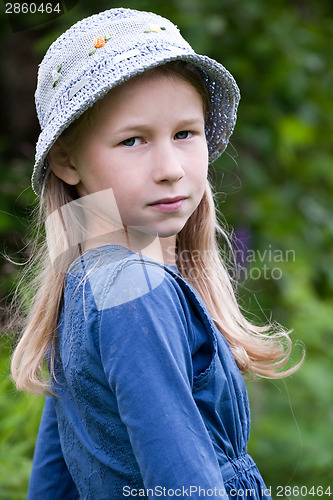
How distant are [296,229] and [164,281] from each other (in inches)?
102

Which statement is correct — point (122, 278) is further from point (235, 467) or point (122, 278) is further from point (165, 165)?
point (235, 467)

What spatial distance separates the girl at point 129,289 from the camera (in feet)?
3.72

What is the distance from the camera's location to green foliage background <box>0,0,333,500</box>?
3.27 metres

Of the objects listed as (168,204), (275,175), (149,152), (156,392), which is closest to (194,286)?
(168,204)

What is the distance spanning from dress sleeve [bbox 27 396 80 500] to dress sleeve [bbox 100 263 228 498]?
23.0 inches

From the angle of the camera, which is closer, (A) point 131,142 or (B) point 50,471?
(A) point 131,142

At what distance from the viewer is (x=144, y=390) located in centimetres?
112

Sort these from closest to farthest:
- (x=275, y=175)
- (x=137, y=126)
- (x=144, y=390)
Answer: (x=144, y=390)
(x=137, y=126)
(x=275, y=175)

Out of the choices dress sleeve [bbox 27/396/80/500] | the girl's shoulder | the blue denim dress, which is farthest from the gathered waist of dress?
dress sleeve [bbox 27/396/80/500]

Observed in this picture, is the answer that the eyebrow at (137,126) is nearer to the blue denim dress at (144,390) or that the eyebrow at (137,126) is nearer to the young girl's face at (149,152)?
the young girl's face at (149,152)

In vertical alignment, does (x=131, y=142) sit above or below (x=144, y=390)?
above

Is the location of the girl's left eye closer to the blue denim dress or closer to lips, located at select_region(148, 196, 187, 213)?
lips, located at select_region(148, 196, 187, 213)

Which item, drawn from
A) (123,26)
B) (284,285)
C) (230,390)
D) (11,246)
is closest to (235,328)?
(230,390)

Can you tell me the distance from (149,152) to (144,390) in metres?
0.49
